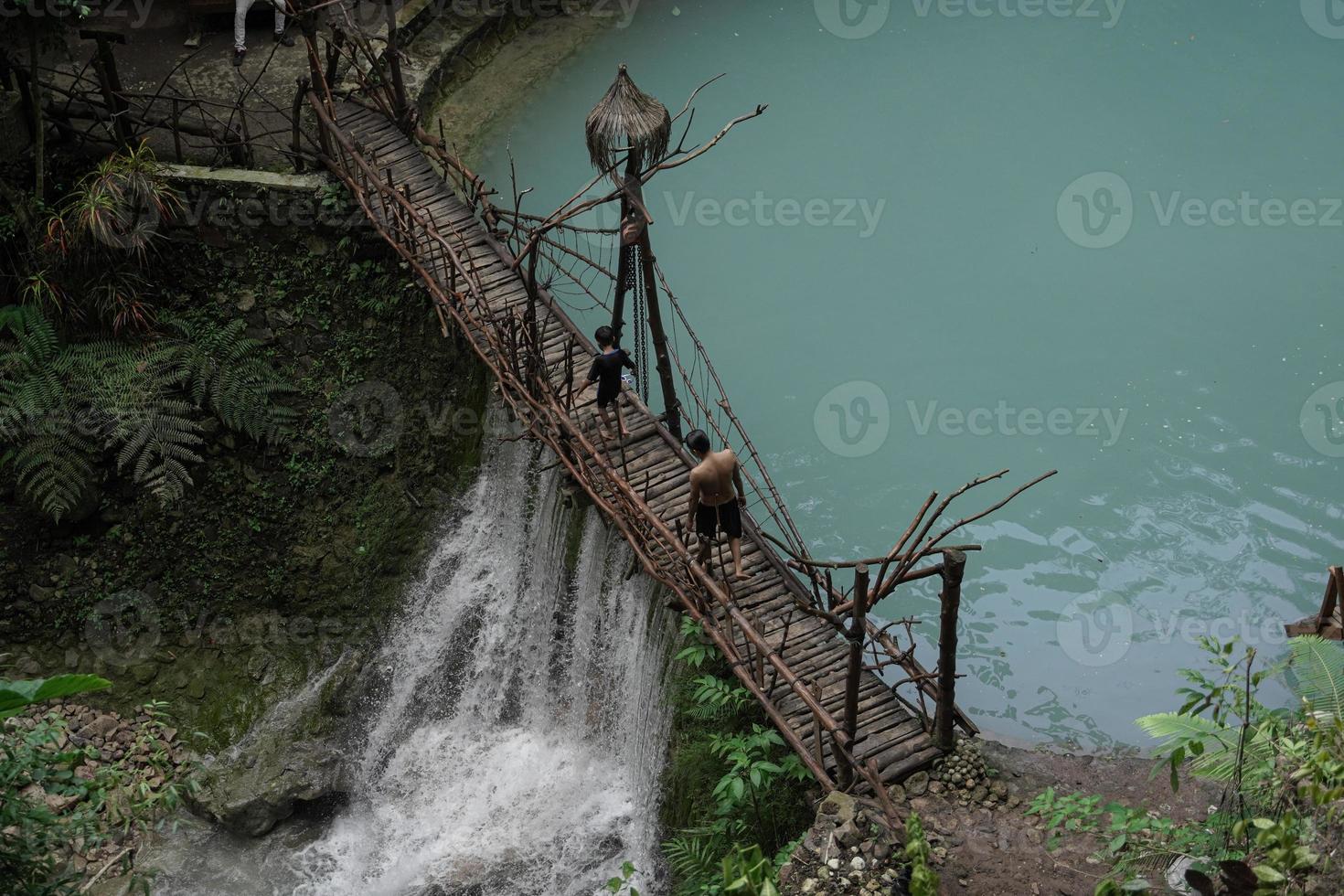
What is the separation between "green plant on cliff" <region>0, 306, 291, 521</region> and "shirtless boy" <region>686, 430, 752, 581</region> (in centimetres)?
354

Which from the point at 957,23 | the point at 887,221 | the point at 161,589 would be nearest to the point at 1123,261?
the point at 887,221

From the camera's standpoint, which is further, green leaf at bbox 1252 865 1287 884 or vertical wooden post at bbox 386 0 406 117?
vertical wooden post at bbox 386 0 406 117

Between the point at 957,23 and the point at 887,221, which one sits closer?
the point at 887,221

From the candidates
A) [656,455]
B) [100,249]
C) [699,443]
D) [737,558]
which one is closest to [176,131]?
[100,249]

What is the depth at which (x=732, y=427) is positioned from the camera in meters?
9.32

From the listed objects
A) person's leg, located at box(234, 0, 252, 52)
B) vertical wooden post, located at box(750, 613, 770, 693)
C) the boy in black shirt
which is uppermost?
person's leg, located at box(234, 0, 252, 52)

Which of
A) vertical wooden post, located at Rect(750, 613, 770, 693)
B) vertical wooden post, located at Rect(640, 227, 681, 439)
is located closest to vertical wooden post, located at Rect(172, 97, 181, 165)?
vertical wooden post, located at Rect(640, 227, 681, 439)

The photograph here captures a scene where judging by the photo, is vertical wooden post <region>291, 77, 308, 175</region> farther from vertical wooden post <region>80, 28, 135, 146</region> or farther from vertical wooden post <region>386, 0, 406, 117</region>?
vertical wooden post <region>386, 0, 406, 117</region>

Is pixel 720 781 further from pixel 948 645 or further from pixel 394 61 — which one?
pixel 394 61

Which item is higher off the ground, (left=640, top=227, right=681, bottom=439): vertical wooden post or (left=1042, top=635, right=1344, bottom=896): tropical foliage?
(left=640, top=227, right=681, bottom=439): vertical wooden post

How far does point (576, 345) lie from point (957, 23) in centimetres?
631

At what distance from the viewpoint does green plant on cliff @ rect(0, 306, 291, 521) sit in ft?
26.8

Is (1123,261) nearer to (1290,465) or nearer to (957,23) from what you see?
(1290,465)

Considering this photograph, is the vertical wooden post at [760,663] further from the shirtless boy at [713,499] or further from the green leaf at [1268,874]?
the green leaf at [1268,874]
